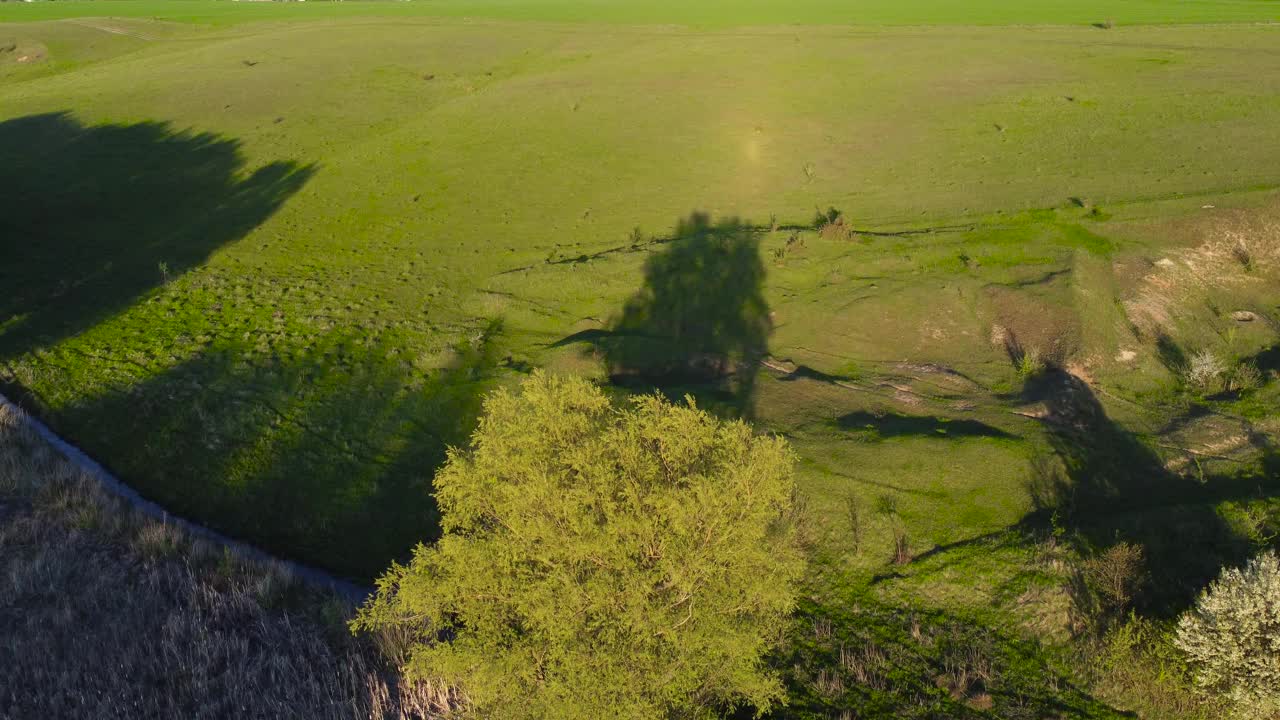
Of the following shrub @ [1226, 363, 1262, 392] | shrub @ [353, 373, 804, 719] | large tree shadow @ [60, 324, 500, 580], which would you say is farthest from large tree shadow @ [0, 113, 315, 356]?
shrub @ [1226, 363, 1262, 392]

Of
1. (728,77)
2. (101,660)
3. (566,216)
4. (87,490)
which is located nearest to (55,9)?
(728,77)

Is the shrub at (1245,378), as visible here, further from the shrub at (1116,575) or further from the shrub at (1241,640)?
the shrub at (1241,640)

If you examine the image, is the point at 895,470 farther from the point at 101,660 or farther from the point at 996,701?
the point at 101,660

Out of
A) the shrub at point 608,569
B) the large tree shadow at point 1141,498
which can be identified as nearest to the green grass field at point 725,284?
the large tree shadow at point 1141,498

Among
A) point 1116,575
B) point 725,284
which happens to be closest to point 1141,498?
point 1116,575

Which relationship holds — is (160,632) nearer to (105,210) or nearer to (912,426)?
(912,426)

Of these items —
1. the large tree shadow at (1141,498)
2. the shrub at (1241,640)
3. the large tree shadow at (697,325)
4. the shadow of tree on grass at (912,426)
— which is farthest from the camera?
the large tree shadow at (697,325)

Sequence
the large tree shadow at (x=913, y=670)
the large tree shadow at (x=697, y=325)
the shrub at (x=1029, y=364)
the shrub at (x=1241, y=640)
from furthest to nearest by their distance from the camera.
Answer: the large tree shadow at (x=697, y=325), the shrub at (x=1029, y=364), the large tree shadow at (x=913, y=670), the shrub at (x=1241, y=640)

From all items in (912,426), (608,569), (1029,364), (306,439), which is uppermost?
(608,569)
